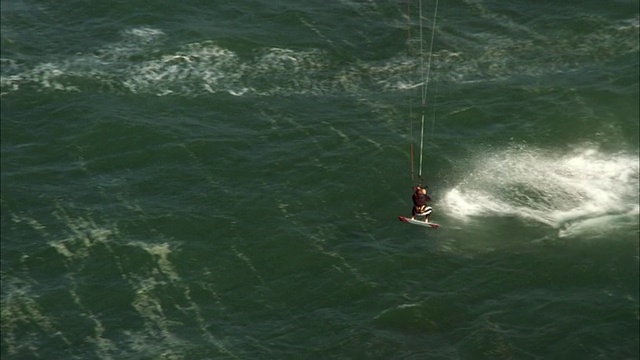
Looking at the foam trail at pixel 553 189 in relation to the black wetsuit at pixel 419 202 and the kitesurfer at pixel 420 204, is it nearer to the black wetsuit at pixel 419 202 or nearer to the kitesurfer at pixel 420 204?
the kitesurfer at pixel 420 204

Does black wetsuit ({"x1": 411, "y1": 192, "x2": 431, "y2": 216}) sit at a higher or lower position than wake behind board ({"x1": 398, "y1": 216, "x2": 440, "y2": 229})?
higher

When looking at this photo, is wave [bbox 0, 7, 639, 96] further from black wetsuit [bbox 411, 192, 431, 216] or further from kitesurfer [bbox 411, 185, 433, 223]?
black wetsuit [bbox 411, 192, 431, 216]

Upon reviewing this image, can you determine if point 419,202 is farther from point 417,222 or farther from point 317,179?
point 317,179

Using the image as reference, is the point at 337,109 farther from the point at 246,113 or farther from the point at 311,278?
the point at 311,278

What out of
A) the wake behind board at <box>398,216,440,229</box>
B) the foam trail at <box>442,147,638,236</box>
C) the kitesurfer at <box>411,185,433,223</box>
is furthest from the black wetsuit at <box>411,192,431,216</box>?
the foam trail at <box>442,147,638,236</box>

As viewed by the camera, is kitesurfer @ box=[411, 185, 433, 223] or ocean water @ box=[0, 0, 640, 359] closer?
ocean water @ box=[0, 0, 640, 359]

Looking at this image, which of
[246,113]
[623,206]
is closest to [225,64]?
[246,113]
